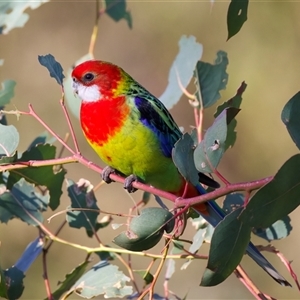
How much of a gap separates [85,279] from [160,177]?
479 millimetres

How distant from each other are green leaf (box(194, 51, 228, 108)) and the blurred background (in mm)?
2594

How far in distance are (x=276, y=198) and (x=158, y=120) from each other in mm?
971

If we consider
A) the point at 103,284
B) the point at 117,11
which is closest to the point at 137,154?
the point at 103,284

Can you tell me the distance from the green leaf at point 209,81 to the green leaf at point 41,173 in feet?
1.89

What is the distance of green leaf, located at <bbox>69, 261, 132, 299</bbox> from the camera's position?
1.91 metres

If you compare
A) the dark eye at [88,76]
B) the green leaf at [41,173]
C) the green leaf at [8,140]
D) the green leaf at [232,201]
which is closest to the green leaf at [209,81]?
the green leaf at [232,201]

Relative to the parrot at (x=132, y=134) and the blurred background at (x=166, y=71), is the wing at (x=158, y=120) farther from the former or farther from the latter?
the blurred background at (x=166, y=71)

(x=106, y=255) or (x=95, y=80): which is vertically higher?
(x=95, y=80)

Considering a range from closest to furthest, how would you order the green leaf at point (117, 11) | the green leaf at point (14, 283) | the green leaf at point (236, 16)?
the green leaf at point (236, 16), the green leaf at point (14, 283), the green leaf at point (117, 11)

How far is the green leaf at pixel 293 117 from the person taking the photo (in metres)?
1.35

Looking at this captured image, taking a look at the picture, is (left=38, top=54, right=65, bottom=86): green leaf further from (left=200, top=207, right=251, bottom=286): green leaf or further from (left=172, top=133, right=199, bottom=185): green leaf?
(left=200, top=207, right=251, bottom=286): green leaf

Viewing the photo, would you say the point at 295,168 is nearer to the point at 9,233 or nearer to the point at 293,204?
the point at 293,204

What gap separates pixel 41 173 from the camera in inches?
77.9

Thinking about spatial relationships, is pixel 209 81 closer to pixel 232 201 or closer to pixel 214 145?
pixel 232 201
